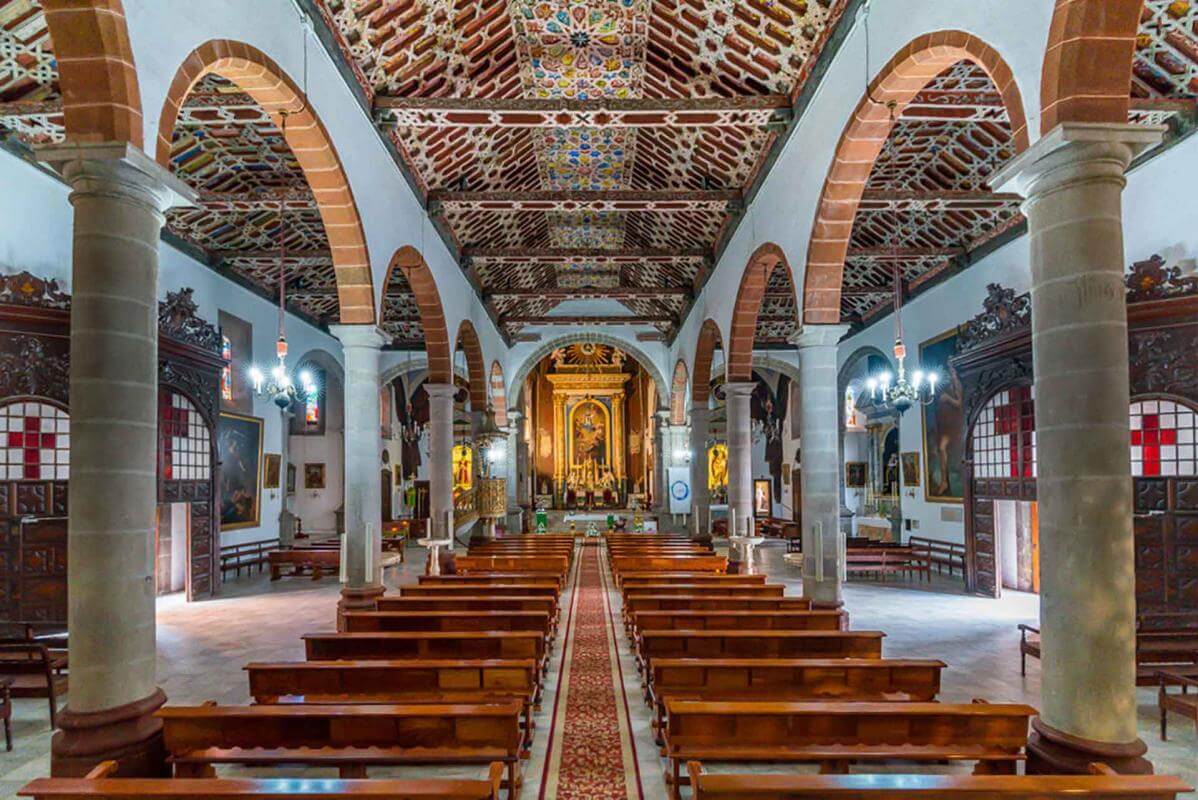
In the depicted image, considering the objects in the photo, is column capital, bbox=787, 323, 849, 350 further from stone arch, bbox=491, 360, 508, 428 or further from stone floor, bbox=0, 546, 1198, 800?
stone arch, bbox=491, 360, 508, 428

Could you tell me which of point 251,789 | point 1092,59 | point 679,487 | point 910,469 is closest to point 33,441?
point 251,789

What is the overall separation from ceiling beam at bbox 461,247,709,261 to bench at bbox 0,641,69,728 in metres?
10.0

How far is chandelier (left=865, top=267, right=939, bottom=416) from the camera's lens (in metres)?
11.4

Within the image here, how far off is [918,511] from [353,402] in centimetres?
1206

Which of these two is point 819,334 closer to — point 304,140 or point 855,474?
point 304,140

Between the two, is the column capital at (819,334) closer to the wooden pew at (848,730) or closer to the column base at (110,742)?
the wooden pew at (848,730)

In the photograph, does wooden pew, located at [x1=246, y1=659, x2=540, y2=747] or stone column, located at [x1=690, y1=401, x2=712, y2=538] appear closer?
wooden pew, located at [x1=246, y1=659, x2=540, y2=747]

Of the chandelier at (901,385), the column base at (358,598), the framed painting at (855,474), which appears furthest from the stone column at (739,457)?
the framed painting at (855,474)

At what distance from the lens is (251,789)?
3133 millimetres

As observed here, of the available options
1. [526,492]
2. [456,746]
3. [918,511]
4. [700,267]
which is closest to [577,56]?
[700,267]

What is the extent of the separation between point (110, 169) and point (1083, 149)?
5246 millimetres

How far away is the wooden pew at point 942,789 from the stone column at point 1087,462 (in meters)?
0.95

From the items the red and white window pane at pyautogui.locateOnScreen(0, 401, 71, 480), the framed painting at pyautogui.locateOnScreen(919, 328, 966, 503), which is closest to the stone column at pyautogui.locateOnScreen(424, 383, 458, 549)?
the red and white window pane at pyautogui.locateOnScreen(0, 401, 71, 480)

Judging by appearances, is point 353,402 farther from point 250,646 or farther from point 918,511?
point 918,511
